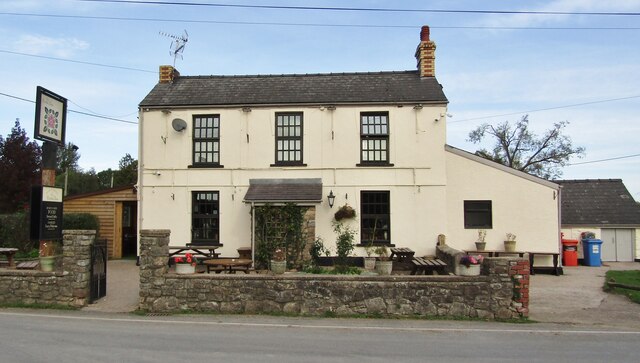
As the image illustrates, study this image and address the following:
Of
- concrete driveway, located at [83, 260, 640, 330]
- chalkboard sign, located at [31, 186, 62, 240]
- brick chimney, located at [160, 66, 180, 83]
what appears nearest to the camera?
concrete driveway, located at [83, 260, 640, 330]

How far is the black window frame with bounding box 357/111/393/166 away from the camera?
57.4 ft

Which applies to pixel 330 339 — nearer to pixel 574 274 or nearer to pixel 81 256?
pixel 81 256

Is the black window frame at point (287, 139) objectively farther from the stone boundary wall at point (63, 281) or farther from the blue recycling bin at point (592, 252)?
the blue recycling bin at point (592, 252)

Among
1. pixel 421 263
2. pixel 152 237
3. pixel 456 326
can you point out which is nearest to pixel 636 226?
pixel 421 263

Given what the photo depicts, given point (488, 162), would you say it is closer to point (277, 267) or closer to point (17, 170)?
point (277, 267)

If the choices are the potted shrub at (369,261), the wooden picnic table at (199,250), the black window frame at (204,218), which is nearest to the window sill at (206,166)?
the black window frame at (204,218)

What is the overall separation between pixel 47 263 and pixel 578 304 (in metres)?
12.8

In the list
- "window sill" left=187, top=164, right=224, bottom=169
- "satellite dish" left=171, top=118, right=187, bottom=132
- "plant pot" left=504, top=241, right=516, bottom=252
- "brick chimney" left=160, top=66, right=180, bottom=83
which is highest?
"brick chimney" left=160, top=66, right=180, bottom=83

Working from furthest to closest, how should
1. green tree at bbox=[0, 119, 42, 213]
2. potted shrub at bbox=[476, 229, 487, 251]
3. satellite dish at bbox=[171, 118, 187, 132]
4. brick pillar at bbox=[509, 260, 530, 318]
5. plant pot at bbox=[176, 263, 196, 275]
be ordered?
green tree at bbox=[0, 119, 42, 213] < satellite dish at bbox=[171, 118, 187, 132] < potted shrub at bbox=[476, 229, 487, 251] < plant pot at bbox=[176, 263, 196, 275] < brick pillar at bbox=[509, 260, 530, 318]

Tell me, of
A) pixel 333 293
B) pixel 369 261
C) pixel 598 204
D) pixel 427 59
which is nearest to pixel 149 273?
pixel 333 293

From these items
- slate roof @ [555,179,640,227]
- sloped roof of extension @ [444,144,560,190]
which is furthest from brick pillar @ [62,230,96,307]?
slate roof @ [555,179,640,227]

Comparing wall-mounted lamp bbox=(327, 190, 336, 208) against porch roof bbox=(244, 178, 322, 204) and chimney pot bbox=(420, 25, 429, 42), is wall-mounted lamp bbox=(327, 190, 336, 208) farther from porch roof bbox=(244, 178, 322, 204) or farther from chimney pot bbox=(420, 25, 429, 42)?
chimney pot bbox=(420, 25, 429, 42)

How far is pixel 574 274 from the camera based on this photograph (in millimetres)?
17062

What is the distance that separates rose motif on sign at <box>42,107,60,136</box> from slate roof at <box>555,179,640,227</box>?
72.2ft
